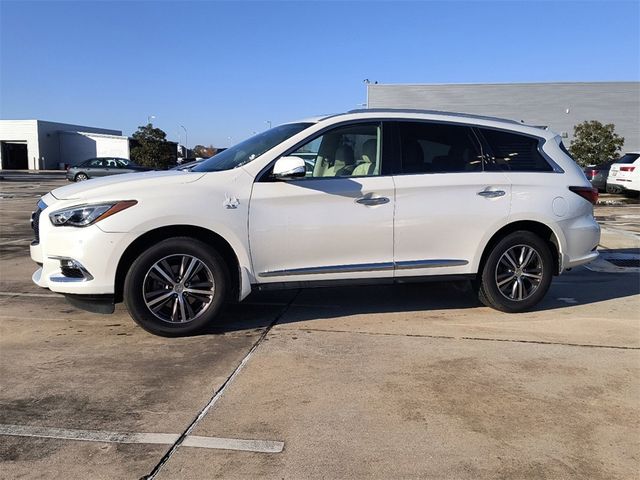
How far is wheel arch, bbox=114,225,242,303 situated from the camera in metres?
4.56

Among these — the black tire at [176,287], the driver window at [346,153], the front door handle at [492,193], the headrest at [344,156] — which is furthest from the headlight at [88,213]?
the front door handle at [492,193]

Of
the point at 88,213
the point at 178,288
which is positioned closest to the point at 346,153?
the point at 178,288

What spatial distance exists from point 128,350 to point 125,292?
469mm

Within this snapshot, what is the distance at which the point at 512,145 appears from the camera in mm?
5520

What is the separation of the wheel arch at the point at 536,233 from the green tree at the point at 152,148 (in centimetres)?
4481

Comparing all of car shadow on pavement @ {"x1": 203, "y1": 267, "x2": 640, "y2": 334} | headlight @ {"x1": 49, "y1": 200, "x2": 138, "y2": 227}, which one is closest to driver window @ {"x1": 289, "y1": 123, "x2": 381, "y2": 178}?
car shadow on pavement @ {"x1": 203, "y1": 267, "x2": 640, "y2": 334}

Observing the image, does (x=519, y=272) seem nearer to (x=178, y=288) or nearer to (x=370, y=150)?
(x=370, y=150)

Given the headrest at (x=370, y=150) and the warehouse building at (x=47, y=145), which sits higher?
the warehouse building at (x=47, y=145)

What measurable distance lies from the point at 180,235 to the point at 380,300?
Answer: 7.75 ft

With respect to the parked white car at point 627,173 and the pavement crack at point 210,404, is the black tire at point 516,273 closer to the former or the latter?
the pavement crack at point 210,404

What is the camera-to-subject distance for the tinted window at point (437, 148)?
5207 millimetres

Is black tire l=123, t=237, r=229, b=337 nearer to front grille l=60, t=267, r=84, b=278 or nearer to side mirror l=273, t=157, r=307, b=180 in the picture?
front grille l=60, t=267, r=84, b=278

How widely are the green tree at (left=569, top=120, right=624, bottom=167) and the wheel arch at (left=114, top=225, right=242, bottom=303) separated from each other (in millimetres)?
28949

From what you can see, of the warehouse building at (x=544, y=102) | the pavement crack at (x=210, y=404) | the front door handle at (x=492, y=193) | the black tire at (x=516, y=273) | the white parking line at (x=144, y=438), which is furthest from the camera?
the warehouse building at (x=544, y=102)
